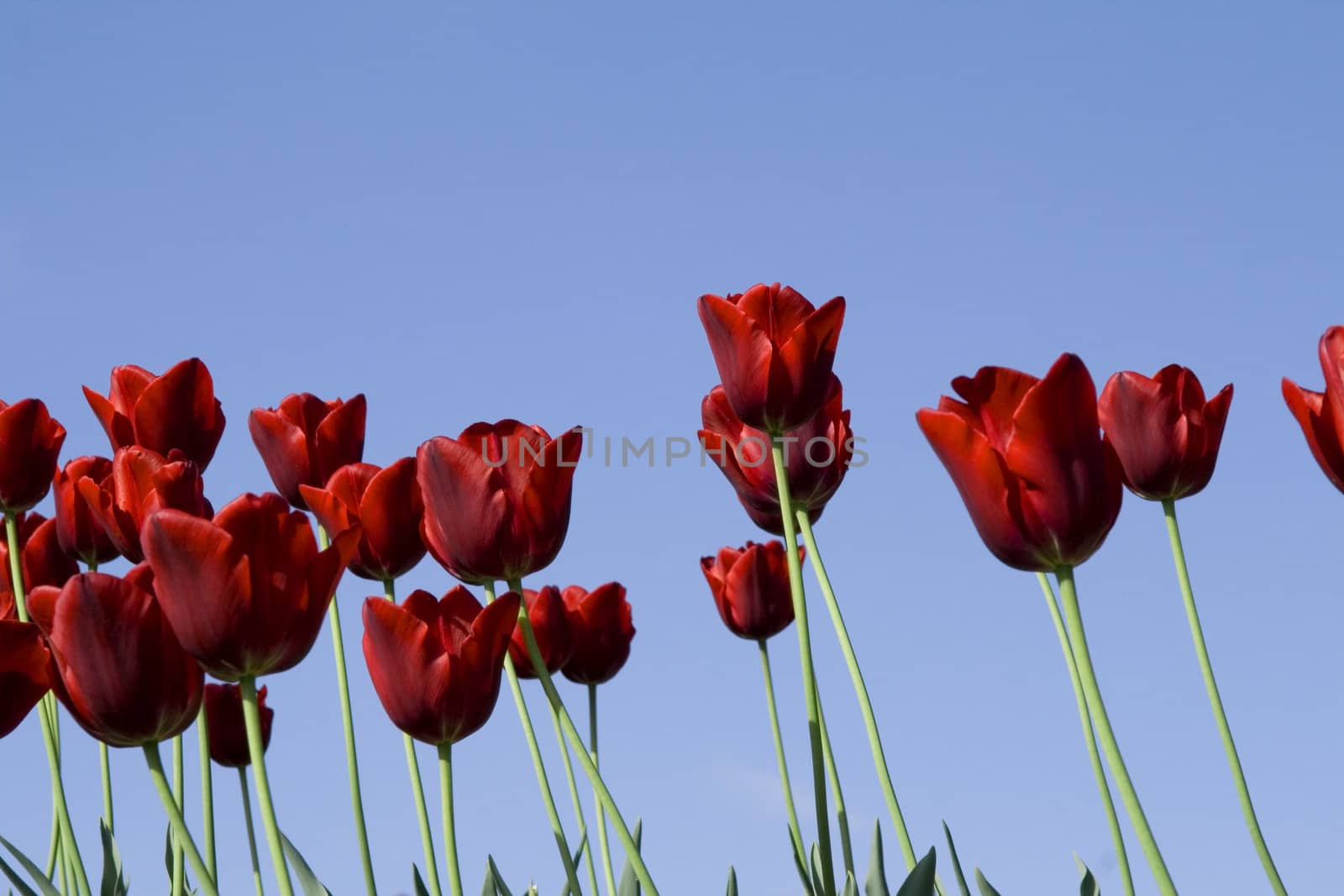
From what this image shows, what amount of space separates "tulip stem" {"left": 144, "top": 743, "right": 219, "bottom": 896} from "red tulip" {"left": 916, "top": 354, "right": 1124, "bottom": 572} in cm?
112

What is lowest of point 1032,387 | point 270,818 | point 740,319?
point 270,818

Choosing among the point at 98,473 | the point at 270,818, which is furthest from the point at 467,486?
the point at 98,473

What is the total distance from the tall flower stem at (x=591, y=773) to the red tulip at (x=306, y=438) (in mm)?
615

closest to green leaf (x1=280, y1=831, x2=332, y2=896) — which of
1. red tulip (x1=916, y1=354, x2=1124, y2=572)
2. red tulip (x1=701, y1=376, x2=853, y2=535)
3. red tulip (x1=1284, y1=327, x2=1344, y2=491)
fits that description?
red tulip (x1=701, y1=376, x2=853, y2=535)

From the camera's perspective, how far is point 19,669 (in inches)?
85.0

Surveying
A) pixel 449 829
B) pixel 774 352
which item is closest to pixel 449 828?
pixel 449 829

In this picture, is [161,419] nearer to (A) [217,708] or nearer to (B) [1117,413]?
(A) [217,708]

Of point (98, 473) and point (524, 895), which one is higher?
point (98, 473)

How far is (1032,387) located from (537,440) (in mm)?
865

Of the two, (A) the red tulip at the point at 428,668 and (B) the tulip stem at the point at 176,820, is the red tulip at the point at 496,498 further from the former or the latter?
(B) the tulip stem at the point at 176,820

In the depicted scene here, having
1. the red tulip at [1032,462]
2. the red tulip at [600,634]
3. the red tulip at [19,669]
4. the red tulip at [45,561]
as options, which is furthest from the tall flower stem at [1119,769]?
the red tulip at [45,561]

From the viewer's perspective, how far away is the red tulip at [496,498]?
7.76 ft

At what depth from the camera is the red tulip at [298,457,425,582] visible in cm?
252

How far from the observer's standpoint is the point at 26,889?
2.31 meters
